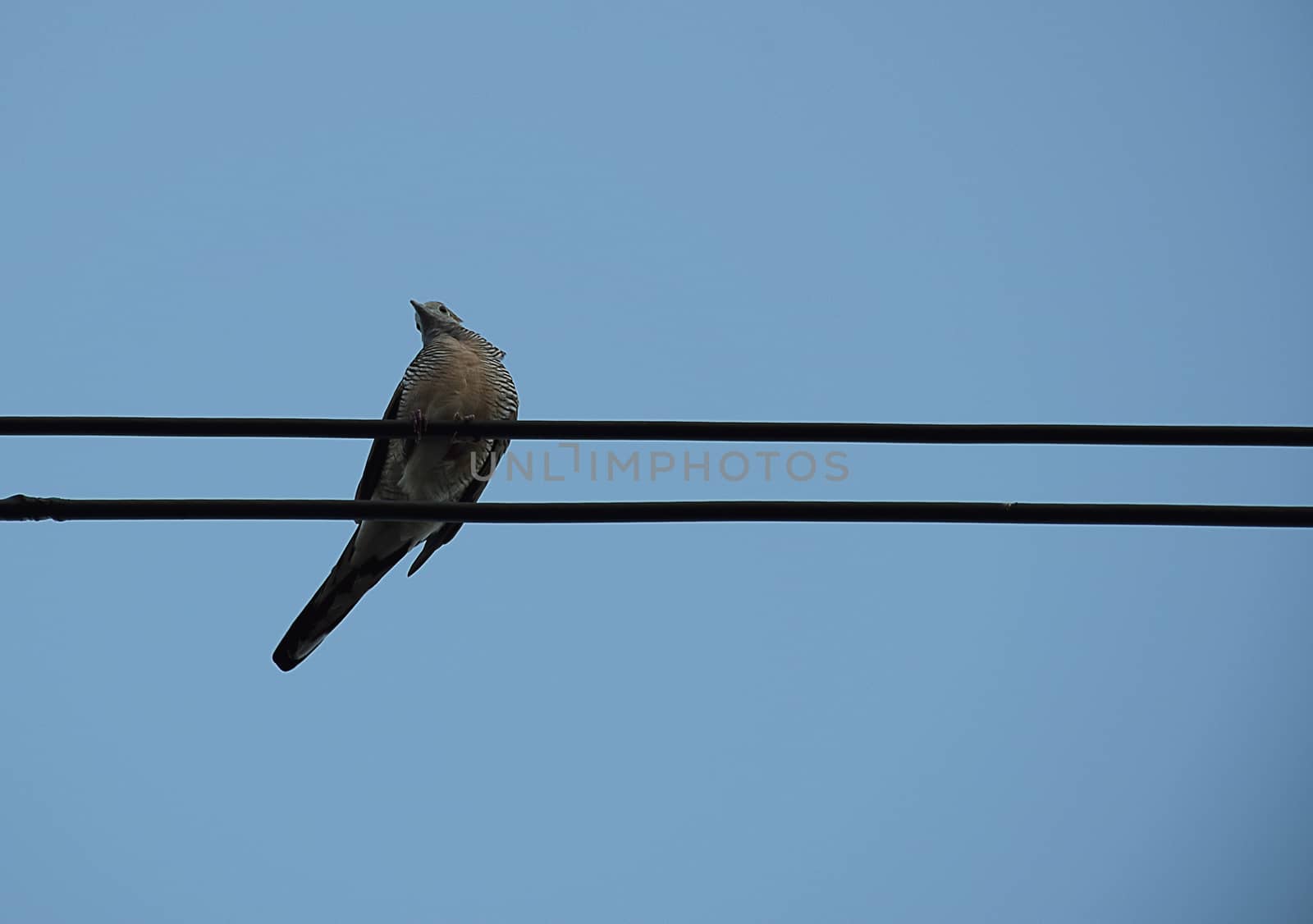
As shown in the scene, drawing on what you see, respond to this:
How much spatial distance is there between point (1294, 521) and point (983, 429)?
0.95 metres

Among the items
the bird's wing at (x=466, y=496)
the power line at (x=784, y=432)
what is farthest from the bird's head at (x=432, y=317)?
the power line at (x=784, y=432)

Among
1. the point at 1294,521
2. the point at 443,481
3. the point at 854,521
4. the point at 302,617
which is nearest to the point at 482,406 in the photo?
the point at 443,481

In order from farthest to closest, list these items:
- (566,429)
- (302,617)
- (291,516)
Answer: (302,617), (566,429), (291,516)

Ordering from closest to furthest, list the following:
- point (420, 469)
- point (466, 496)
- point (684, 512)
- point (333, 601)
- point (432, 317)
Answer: point (684, 512) → point (333, 601) → point (420, 469) → point (466, 496) → point (432, 317)

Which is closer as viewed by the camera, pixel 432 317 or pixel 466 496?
pixel 466 496

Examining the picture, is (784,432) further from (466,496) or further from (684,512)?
(466,496)

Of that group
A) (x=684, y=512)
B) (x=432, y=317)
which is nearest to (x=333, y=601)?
(x=432, y=317)

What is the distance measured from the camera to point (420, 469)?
23.7 feet

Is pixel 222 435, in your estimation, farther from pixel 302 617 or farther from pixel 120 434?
pixel 302 617

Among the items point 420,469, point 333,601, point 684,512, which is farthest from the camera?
point 420,469

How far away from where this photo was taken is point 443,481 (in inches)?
290

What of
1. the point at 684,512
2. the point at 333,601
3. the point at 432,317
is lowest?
Result: the point at 684,512

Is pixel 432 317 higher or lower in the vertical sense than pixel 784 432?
higher

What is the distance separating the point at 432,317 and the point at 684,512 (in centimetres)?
553
